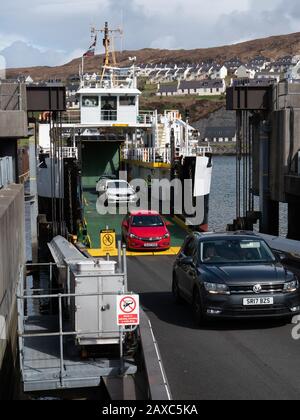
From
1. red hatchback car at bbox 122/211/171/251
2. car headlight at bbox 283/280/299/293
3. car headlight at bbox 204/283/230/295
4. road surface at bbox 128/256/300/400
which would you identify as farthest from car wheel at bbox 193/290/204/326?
red hatchback car at bbox 122/211/171/251

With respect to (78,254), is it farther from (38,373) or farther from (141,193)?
(141,193)

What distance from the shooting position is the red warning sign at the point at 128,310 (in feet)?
32.0

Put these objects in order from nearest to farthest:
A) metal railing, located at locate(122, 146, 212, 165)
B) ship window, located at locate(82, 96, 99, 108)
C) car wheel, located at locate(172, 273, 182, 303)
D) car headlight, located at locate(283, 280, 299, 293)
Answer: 1. car headlight, located at locate(283, 280, 299, 293)
2. car wheel, located at locate(172, 273, 182, 303)
3. metal railing, located at locate(122, 146, 212, 165)
4. ship window, located at locate(82, 96, 99, 108)

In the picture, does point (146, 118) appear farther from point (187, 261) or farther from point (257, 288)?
point (257, 288)

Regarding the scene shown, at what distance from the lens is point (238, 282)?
12211 millimetres

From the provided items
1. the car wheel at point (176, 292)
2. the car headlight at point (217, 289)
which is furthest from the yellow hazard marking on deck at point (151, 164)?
the car headlight at point (217, 289)

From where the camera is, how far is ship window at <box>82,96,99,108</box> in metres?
47.1

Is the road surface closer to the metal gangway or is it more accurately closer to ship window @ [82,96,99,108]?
the metal gangway

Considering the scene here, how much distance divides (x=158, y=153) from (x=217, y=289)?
118ft

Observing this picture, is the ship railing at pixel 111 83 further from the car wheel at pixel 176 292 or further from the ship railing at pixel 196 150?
the car wheel at pixel 176 292

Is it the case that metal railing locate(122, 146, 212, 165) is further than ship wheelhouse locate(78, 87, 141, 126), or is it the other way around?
ship wheelhouse locate(78, 87, 141, 126)

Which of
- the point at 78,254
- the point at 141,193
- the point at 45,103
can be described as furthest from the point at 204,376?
the point at 141,193

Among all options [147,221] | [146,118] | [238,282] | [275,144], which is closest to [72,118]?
[146,118]

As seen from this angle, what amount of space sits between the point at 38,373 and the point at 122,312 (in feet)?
4.50
